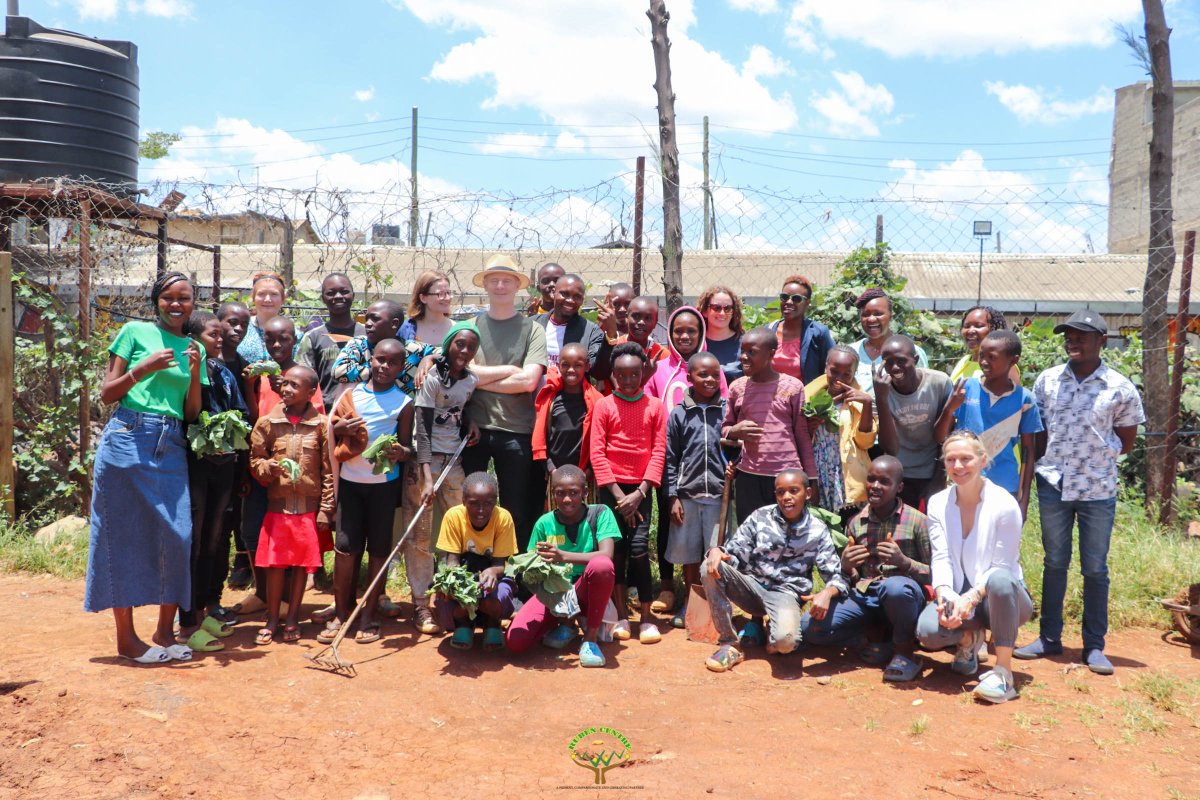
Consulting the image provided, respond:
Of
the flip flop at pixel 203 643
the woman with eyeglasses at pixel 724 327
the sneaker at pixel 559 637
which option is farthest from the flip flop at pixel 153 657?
the woman with eyeglasses at pixel 724 327

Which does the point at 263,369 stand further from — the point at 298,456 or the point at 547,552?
the point at 547,552

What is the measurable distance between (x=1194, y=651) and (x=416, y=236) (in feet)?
20.7

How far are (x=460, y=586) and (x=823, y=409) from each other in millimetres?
2213

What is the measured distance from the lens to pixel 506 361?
5.38 meters

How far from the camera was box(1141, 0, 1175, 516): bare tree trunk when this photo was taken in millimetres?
7043

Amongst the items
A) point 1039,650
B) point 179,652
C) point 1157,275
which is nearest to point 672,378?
point 1039,650

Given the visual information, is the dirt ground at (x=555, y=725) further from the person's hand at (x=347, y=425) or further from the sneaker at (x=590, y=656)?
the person's hand at (x=347, y=425)

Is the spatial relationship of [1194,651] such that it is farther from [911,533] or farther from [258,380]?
[258,380]

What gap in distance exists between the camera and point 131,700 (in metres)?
4.10

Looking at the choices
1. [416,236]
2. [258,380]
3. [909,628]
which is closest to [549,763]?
[909,628]

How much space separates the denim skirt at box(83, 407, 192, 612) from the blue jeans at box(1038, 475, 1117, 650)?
4.64 meters

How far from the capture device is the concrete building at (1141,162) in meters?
19.3

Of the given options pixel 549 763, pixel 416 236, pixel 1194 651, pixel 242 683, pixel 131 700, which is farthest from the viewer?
pixel 416 236

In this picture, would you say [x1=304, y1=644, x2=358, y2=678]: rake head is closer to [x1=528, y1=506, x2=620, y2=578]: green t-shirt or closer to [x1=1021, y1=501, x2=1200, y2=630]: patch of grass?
[x1=528, y1=506, x2=620, y2=578]: green t-shirt
